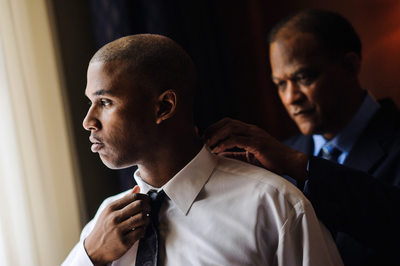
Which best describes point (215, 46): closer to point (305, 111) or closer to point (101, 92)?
point (305, 111)

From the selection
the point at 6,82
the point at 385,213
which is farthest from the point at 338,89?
the point at 6,82

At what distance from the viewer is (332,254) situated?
0.98 metres

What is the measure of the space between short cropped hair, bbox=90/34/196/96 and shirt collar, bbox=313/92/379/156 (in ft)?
2.40

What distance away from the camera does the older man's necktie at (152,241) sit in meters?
0.96

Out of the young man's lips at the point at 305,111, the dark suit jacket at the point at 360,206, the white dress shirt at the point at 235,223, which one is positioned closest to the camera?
the white dress shirt at the point at 235,223

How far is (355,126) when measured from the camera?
149 centimetres

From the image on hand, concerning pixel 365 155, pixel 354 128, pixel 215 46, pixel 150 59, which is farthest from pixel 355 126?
pixel 150 59

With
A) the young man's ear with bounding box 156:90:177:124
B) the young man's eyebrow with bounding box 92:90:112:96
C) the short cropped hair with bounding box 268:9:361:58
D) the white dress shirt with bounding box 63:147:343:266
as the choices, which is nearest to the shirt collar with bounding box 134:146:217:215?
the white dress shirt with bounding box 63:147:343:266

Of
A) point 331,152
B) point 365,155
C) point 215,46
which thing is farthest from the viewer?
point 215,46

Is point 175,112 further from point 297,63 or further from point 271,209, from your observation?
point 297,63

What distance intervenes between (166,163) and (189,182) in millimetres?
71

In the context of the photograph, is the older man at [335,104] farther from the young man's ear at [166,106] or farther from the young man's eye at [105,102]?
the young man's eye at [105,102]

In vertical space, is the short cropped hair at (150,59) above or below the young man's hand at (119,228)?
above

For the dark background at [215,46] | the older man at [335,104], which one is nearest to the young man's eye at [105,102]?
the older man at [335,104]
